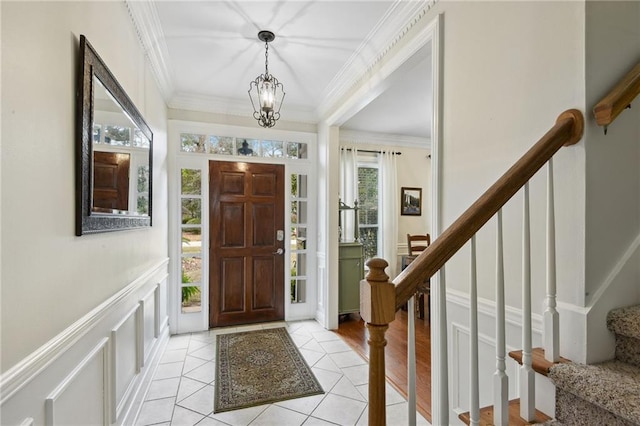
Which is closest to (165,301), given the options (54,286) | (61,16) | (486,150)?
(54,286)

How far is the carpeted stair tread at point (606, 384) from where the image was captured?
0.85 meters

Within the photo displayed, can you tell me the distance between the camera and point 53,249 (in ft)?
3.57

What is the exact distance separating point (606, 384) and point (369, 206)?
4189 millimetres

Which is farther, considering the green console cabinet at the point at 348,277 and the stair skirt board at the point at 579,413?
A: the green console cabinet at the point at 348,277

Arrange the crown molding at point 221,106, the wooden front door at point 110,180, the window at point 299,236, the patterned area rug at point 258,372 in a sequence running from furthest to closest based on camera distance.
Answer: the window at point 299,236
the crown molding at point 221,106
the patterned area rug at point 258,372
the wooden front door at point 110,180

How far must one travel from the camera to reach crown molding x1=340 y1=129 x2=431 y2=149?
486 cm

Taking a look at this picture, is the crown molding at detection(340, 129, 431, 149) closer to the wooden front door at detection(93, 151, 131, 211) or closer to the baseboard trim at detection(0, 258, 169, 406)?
the wooden front door at detection(93, 151, 131, 211)

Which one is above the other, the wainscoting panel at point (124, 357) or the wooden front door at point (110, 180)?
the wooden front door at point (110, 180)

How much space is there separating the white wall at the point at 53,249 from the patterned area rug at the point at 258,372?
0.78 metres

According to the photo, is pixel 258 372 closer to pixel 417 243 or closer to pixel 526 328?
pixel 526 328

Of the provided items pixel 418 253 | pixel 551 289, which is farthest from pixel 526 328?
pixel 418 253

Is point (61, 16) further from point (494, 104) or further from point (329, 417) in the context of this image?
point (329, 417)

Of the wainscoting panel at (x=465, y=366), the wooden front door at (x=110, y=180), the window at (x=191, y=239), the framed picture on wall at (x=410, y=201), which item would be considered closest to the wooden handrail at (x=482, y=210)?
the wainscoting panel at (x=465, y=366)

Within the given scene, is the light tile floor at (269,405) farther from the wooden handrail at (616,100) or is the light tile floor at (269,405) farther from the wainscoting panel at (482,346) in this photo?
the wooden handrail at (616,100)
